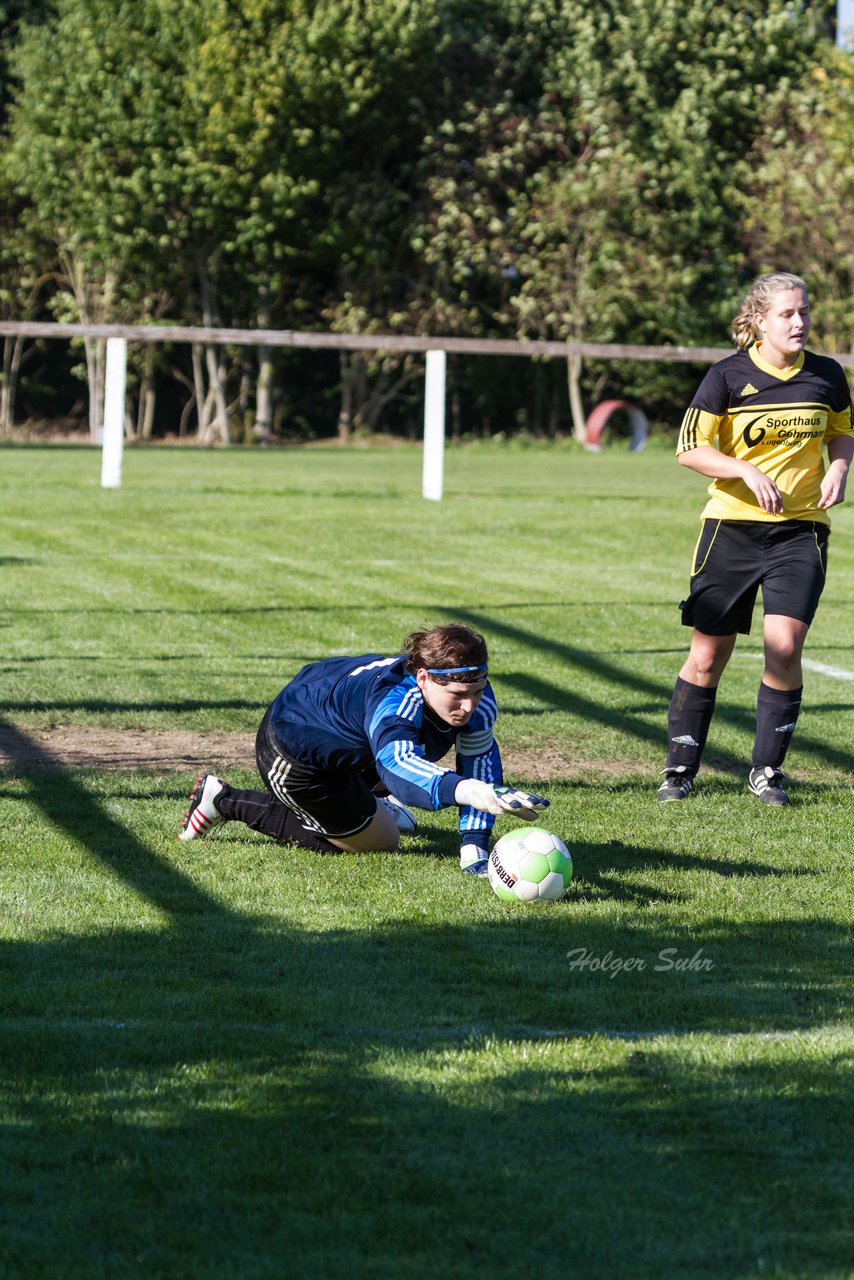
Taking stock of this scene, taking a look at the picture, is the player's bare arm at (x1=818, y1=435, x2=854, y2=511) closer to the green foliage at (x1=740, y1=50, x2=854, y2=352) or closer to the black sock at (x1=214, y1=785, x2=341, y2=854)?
the black sock at (x1=214, y1=785, x2=341, y2=854)

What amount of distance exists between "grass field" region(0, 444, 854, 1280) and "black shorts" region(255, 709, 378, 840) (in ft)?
0.53

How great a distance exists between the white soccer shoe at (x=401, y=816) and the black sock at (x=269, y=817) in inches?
13.7

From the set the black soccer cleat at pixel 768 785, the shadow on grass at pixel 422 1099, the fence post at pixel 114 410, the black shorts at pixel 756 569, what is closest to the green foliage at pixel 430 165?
the fence post at pixel 114 410

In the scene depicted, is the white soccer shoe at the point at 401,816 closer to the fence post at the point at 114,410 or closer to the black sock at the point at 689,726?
the black sock at the point at 689,726

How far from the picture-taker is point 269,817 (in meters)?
6.41

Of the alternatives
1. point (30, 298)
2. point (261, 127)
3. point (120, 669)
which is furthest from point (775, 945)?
point (30, 298)

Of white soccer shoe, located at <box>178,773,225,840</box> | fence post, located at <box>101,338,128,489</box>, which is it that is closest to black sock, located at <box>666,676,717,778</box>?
white soccer shoe, located at <box>178,773,225,840</box>

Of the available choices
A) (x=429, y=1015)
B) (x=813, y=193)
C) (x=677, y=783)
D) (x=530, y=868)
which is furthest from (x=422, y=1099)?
(x=813, y=193)

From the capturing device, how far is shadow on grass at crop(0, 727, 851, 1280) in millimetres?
3158

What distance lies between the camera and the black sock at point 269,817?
6320 mm

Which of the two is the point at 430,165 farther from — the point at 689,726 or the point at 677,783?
the point at 677,783

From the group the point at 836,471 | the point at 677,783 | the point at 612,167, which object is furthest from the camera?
the point at 612,167

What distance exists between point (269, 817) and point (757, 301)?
294cm

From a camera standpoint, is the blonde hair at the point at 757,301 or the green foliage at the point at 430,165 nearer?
the blonde hair at the point at 757,301
